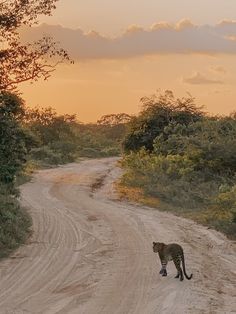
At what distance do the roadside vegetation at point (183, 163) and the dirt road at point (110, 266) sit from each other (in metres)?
2.22

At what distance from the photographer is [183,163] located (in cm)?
3058

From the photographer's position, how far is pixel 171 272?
1277cm

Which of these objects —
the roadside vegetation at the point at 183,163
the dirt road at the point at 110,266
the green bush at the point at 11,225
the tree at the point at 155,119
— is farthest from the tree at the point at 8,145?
the tree at the point at 155,119

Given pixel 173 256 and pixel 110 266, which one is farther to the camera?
pixel 110 266

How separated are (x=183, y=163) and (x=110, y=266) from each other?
58.0 ft

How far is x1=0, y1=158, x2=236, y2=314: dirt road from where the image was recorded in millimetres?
10617

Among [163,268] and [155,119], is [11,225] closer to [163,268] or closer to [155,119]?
[163,268]

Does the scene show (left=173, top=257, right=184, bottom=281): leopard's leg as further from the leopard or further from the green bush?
the green bush

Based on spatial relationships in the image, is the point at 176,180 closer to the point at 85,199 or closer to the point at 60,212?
the point at 85,199

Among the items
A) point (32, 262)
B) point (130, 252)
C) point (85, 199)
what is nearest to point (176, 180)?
point (85, 199)

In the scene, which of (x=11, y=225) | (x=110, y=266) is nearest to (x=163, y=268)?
(x=110, y=266)

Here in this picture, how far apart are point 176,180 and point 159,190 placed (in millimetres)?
2737

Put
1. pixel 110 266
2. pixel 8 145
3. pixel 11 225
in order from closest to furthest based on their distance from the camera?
1. pixel 110 266
2. pixel 11 225
3. pixel 8 145

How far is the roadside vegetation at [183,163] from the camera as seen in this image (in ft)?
76.1
